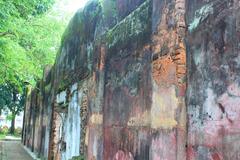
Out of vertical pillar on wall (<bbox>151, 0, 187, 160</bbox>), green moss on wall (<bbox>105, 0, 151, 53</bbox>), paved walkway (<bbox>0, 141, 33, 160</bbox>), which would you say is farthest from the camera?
paved walkway (<bbox>0, 141, 33, 160</bbox>)

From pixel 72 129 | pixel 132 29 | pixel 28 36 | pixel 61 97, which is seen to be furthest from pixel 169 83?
pixel 28 36

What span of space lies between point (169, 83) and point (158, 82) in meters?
0.29

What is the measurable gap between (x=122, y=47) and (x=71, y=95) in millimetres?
3446

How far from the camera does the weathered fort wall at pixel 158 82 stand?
316 cm

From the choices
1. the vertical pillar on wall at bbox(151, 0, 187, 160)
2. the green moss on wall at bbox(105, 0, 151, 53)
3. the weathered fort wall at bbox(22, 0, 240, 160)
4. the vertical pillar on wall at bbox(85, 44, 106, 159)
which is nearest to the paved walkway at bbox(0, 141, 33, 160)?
the weathered fort wall at bbox(22, 0, 240, 160)

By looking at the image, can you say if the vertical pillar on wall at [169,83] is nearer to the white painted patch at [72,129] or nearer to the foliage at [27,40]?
the white painted patch at [72,129]

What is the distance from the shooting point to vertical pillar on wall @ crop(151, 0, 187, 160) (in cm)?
374

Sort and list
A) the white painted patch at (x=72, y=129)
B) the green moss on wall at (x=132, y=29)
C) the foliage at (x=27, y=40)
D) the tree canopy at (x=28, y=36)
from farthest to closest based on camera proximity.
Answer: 1. the foliage at (x=27, y=40)
2. the tree canopy at (x=28, y=36)
3. the white painted patch at (x=72, y=129)
4. the green moss on wall at (x=132, y=29)

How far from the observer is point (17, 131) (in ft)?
115

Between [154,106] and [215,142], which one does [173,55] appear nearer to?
[154,106]

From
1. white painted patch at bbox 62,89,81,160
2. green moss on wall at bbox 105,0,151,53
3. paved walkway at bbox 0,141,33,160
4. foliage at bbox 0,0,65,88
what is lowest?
paved walkway at bbox 0,141,33,160

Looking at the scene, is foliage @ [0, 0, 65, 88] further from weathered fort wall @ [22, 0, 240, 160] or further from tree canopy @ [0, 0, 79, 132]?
weathered fort wall @ [22, 0, 240, 160]

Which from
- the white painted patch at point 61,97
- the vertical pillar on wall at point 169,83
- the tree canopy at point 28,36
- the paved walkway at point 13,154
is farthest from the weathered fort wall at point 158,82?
the paved walkway at point 13,154

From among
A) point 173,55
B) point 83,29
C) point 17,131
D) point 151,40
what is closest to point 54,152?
point 83,29
